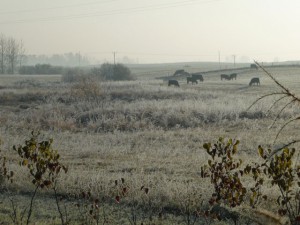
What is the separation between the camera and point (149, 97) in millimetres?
36906

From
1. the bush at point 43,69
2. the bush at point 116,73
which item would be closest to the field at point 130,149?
the bush at point 116,73

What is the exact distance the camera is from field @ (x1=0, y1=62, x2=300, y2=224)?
8773 mm

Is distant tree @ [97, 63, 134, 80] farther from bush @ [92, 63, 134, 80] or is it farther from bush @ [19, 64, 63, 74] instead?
bush @ [19, 64, 63, 74]

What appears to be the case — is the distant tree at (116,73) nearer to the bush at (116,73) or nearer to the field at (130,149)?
the bush at (116,73)

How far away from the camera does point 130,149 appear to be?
1625 cm

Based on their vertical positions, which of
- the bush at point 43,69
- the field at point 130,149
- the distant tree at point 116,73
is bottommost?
the field at point 130,149

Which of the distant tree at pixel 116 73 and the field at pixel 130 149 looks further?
the distant tree at pixel 116 73

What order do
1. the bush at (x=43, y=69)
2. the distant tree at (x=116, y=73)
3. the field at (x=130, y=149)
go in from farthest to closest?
the bush at (x=43, y=69) → the distant tree at (x=116, y=73) → the field at (x=130, y=149)

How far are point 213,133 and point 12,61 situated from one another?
13625 cm

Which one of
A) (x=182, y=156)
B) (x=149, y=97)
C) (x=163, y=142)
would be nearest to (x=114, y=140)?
(x=163, y=142)

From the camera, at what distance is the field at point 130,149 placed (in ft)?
28.8

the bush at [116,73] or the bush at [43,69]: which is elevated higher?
the bush at [43,69]

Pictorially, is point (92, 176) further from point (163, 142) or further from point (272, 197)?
point (163, 142)

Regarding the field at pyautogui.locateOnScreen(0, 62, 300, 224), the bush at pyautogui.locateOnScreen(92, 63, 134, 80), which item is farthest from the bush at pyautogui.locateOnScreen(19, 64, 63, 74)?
the field at pyautogui.locateOnScreen(0, 62, 300, 224)
